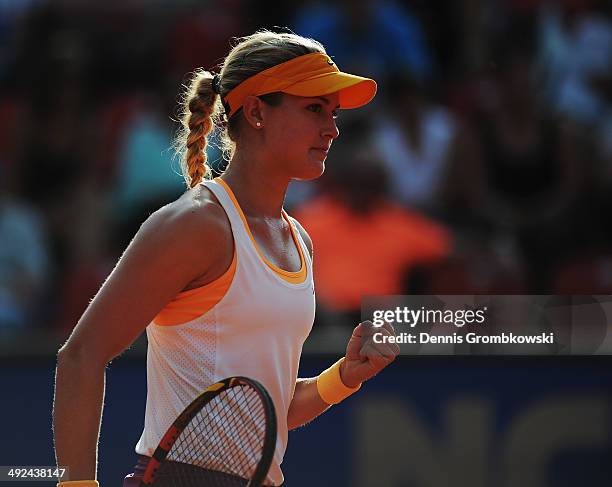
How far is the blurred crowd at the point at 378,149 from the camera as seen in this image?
18.5 ft

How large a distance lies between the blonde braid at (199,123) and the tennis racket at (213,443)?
66 centimetres

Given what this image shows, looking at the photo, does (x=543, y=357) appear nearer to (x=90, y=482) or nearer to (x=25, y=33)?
(x=90, y=482)

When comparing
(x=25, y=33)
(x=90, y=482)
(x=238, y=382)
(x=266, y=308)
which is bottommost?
(x=90, y=482)

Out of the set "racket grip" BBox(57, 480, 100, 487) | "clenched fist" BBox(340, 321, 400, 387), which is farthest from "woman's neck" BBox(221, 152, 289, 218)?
"racket grip" BBox(57, 480, 100, 487)

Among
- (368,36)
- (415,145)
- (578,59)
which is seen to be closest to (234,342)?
(415,145)

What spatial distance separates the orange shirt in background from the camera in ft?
18.3

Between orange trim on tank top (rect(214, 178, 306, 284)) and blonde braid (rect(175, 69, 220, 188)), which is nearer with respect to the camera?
orange trim on tank top (rect(214, 178, 306, 284))

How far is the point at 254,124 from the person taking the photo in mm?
2795

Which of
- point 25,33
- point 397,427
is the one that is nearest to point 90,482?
point 397,427

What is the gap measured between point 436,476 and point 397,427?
0.25 m

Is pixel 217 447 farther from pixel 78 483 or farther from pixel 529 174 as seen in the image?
pixel 529 174

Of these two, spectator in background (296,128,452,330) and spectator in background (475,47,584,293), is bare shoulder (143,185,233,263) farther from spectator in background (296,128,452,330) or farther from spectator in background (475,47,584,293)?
spectator in background (475,47,584,293)

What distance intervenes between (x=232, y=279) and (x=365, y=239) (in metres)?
3.14

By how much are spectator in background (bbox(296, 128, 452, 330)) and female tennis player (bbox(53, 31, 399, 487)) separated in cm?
256
